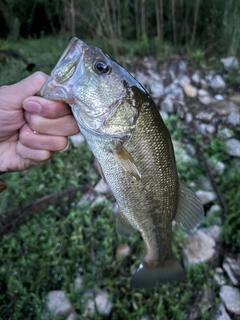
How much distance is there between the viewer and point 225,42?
525 cm

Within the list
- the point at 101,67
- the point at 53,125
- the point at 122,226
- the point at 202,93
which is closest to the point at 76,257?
the point at 122,226

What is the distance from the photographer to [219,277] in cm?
245

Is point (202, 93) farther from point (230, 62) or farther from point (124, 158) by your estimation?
point (124, 158)

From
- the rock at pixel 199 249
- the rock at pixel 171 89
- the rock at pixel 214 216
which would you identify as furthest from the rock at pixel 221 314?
the rock at pixel 171 89

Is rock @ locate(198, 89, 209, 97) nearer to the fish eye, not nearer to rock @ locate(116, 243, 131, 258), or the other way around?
rock @ locate(116, 243, 131, 258)

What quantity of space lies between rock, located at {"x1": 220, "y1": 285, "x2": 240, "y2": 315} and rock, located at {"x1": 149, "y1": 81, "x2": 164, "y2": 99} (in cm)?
254

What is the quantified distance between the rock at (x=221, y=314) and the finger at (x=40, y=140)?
1.59 meters

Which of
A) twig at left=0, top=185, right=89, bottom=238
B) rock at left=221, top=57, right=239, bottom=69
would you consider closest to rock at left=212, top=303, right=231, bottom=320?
twig at left=0, top=185, right=89, bottom=238

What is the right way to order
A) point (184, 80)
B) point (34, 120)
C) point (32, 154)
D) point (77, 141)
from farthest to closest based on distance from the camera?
point (184, 80), point (77, 141), point (32, 154), point (34, 120)

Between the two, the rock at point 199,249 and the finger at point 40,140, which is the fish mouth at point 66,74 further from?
the rock at point 199,249

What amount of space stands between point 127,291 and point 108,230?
1.61ft

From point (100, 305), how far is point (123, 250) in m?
0.44

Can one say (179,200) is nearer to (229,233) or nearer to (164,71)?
(229,233)

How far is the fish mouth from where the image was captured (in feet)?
3.93
